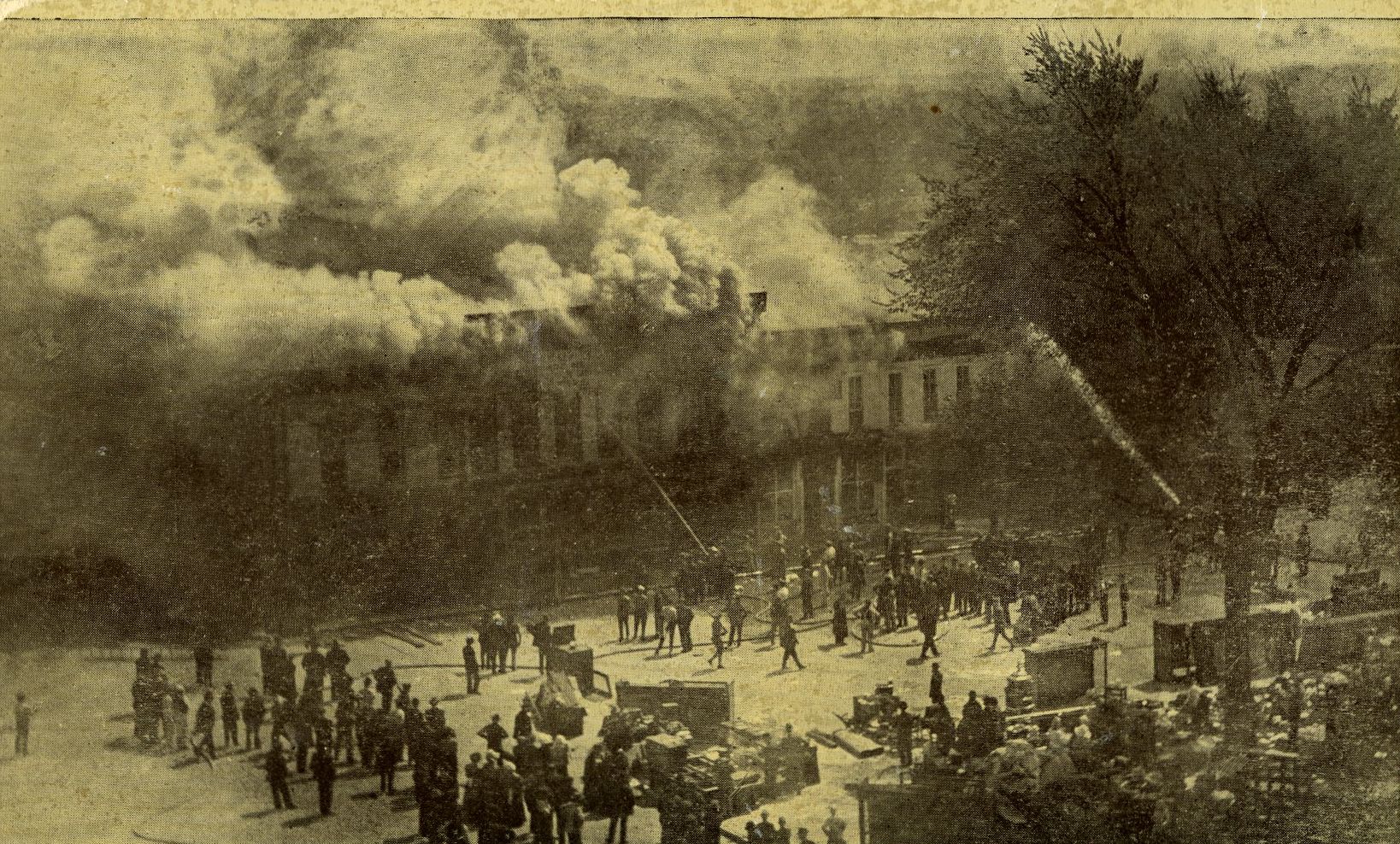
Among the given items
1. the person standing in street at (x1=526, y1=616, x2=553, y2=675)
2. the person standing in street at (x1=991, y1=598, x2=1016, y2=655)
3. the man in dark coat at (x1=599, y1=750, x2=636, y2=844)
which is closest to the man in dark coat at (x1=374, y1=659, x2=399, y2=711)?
the person standing in street at (x1=526, y1=616, x2=553, y2=675)

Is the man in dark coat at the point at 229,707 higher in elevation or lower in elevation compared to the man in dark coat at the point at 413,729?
higher

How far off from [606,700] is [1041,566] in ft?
6.40

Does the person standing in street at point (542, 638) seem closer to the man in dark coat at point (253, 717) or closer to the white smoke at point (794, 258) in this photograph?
the man in dark coat at point (253, 717)

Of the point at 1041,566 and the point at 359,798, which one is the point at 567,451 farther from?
the point at 1041,566

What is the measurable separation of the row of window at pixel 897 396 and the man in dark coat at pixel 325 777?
2.48 metres

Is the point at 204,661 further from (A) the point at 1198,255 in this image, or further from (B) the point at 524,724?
(A) the point at 1198,255

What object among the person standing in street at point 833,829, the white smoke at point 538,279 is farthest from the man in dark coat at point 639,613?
the white smoke at point 538,279

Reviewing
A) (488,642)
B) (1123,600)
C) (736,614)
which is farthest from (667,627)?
(1123,600)

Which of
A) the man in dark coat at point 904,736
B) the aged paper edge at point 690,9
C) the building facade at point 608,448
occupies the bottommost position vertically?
the man in dark coat at point 904,736

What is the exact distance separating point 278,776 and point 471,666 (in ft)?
2.78

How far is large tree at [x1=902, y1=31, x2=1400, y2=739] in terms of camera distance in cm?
550

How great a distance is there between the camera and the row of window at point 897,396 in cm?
546

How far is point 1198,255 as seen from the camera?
5609 mm

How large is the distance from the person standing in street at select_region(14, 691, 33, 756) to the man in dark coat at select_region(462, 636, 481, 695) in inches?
64.2
